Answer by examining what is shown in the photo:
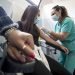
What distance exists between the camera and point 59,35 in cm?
192

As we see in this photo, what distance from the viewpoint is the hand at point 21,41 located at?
37 cm

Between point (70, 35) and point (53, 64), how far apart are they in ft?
2.92

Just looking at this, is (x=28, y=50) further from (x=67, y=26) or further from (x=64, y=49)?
(x=67, y=26)

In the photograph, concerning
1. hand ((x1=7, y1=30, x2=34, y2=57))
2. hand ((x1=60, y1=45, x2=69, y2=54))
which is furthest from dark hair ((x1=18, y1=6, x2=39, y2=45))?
Result: hand ((x1=7, y1=30, x2=34, y2=57))

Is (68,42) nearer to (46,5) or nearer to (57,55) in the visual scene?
(57,55)

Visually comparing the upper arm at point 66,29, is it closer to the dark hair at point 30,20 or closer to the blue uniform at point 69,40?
the blue uniform at point 69,40

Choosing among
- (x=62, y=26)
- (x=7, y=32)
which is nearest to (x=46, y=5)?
(x=62, y=26)

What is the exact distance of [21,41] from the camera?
38cm

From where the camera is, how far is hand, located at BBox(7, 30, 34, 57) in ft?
1.23

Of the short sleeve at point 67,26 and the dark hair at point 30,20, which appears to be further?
the short sleeve at point 67,26

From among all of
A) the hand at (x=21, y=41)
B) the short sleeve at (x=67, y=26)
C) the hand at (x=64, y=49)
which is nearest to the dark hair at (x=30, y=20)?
the hand at (x=64, y=49)

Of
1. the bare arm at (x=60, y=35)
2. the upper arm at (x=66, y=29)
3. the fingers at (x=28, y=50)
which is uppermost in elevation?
the fingers at (x=28, y=50)

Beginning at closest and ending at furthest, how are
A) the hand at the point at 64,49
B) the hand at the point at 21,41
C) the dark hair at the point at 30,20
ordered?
the hand at the point at 21,41 < the dark hair at the point at 30,20 < the hand at the point at 64,49

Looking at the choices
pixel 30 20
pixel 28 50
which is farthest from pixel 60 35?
pixel 28 50
